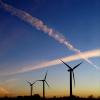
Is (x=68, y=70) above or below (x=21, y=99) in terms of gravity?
above

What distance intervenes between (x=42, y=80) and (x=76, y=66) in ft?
239

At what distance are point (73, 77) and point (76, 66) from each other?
494 cm

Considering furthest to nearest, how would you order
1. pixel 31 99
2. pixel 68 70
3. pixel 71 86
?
pixel 31 99
pixel 68 70
pixel 71 86

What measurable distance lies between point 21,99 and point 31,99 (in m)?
11.7

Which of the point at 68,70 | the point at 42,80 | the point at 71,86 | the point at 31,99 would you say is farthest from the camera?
the point at 42,80

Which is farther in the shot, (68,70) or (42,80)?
(42,80)

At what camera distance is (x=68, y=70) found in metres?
128

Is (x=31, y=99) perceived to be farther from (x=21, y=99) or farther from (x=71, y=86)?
(x=71, y=86)

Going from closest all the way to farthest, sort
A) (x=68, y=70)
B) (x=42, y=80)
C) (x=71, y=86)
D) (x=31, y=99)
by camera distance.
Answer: (x=71, y=86), (x=68, y=70), (x=31, y=99), (x=42, y=80)

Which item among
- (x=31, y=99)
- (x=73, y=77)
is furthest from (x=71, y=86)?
(x=31, y=99)

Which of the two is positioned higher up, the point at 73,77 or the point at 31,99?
the point at 73,77

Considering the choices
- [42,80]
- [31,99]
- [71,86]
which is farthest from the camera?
[42,80]

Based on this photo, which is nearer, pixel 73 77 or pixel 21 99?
pixel 73 77

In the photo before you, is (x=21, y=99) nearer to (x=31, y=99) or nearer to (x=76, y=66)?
(x=31, y=99)
